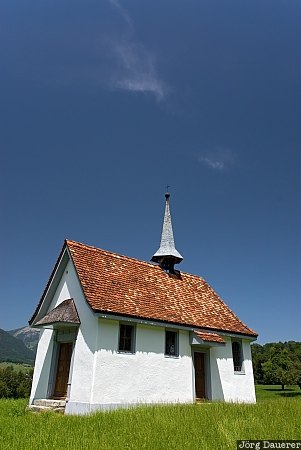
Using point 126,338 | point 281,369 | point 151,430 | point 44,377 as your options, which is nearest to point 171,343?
point 126,338

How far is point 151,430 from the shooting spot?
959 cm

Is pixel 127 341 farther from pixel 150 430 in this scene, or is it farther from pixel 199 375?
pixel 150 430

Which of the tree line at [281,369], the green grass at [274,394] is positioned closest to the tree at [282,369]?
the tree line at [281,369]

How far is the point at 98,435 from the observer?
9375mm

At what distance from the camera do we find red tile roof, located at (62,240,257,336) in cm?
1728

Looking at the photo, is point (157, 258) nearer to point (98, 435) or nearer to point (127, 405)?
point (127, 405)

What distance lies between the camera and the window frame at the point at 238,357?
2147 cm

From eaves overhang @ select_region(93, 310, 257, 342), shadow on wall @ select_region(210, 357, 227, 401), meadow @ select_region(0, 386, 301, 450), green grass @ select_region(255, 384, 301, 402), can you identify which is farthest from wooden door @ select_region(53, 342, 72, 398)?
green grass @ select_region(255, 384, 301, 402)

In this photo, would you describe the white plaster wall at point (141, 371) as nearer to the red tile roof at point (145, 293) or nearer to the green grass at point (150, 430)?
the red tile roof at point (145, 293)

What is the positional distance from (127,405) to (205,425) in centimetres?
659

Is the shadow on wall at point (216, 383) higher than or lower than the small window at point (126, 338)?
lower

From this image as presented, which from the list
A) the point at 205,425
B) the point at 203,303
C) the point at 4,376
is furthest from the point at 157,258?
the point at 4,376

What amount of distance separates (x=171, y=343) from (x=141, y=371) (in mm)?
2605

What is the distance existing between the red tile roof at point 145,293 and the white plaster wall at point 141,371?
84 centimetres
